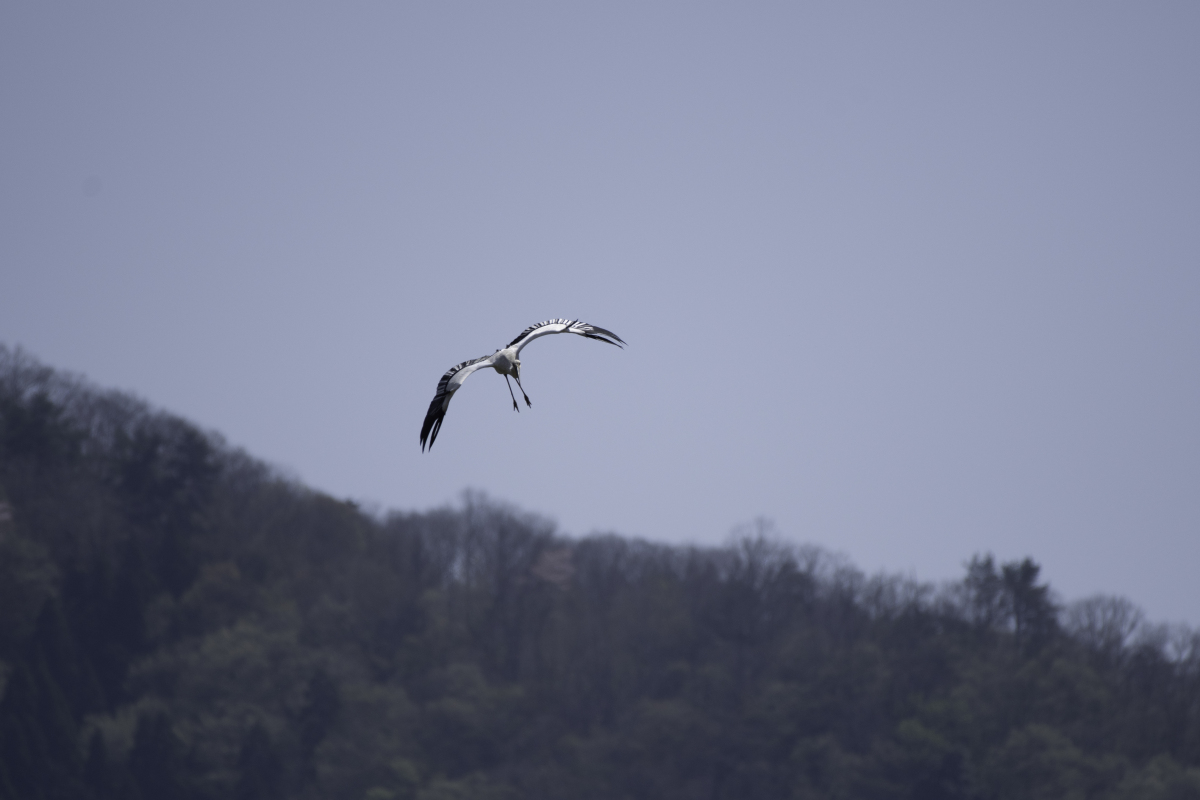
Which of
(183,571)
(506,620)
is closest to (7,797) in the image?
(183,571)

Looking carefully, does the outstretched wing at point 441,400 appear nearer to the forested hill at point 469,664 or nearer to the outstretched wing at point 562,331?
the outstretched wing at point 562,331

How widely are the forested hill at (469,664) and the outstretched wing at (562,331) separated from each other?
185 ft

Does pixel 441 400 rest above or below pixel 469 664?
above

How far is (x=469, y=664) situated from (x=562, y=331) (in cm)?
7257

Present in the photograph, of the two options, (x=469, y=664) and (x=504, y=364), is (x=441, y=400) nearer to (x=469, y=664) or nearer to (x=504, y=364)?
(x=504, y=364)

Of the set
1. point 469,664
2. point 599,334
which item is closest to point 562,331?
point 599,334

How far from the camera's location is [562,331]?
79.6 feet

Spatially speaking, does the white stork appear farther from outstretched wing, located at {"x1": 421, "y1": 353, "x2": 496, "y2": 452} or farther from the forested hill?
the forested hill

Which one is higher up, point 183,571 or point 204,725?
point 183,571

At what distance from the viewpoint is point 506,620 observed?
102 metres

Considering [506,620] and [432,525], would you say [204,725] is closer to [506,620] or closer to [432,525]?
[506,620]

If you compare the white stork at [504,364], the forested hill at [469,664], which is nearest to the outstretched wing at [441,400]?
the white stork at [504,364]

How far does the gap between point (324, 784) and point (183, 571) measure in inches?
909

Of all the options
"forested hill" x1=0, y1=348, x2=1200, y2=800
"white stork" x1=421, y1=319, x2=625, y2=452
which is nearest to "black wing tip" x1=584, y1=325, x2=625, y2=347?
"white stork" x1=421, y1=319, x2=625, y2=452
